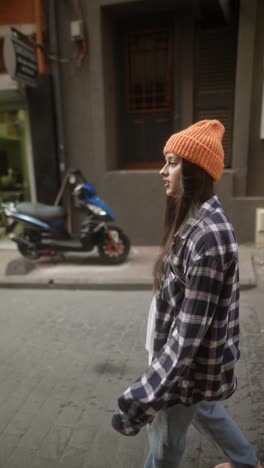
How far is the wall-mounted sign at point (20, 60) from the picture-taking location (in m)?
5.87

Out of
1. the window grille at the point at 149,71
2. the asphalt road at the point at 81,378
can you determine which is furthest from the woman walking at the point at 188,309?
the window grille at the point at 149,71

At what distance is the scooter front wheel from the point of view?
597 cm

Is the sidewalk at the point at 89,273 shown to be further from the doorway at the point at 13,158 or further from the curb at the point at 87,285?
the doorway at the point at 13,158

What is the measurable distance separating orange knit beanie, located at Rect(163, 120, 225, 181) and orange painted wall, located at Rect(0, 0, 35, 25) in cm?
673

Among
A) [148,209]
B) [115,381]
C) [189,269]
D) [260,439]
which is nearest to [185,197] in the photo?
[189,269]

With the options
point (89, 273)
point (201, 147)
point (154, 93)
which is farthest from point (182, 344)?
point (154, 93)

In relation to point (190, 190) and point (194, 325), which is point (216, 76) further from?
point (194, 325)

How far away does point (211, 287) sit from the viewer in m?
1.32

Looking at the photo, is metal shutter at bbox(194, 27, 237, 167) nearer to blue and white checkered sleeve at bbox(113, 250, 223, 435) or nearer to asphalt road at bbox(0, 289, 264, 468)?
asphalt road at bbox(0, 289, 264, 468)

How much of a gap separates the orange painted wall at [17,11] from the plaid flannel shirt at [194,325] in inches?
276

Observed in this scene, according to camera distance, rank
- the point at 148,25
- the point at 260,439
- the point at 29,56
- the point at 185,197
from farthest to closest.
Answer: the point at 148,25 < the point at 29,56 < the point at 260,439 < the point at 185,197

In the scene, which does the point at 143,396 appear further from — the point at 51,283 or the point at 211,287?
the point at 51,283

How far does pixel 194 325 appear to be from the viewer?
4.35ft

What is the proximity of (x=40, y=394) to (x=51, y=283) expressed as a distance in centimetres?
Result: 259
